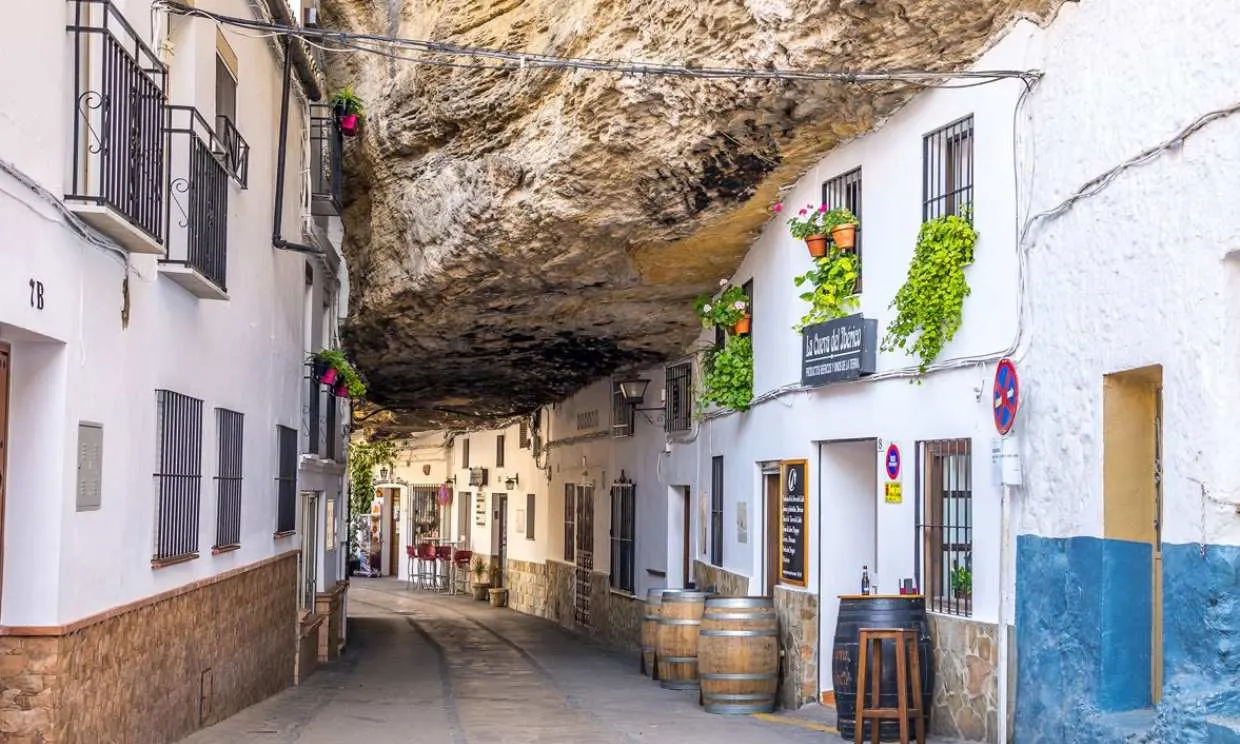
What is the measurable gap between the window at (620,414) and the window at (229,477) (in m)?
9.79

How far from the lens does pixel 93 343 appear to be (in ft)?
26.2

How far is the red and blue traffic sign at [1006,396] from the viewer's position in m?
8.95

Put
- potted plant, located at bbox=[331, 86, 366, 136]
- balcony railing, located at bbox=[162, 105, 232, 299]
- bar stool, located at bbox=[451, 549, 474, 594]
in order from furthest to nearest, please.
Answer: bar stool, located at bbox=[451, 549, 474, 594] → potted plant, located at bbox=[331, 86, 366, 136] → balcony railing, located at bbox=[162, 105, 232, 299]

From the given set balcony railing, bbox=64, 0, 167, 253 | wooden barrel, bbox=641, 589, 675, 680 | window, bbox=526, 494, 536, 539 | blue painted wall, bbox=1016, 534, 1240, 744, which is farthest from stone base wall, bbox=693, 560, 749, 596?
window, bbox=526, 494, 536, 539

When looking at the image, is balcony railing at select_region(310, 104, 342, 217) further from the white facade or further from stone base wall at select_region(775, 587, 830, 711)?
stone base wall at select_region(775, 587, 830, 711)

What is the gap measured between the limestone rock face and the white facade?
2.99 m

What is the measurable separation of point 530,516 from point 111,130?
23.6 meters

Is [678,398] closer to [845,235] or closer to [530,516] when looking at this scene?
[845,235]

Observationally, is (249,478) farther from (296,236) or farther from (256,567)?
(296,236)

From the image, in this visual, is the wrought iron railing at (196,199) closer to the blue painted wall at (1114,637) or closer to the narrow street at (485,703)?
the narrow street at (485,703)

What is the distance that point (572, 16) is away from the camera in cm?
1312

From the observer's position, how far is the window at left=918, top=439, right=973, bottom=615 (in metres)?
10.1

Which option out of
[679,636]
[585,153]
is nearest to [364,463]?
[679,636]

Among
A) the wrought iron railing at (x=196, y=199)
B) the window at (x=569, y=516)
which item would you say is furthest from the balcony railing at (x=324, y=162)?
the window at (x=569, y=516)
